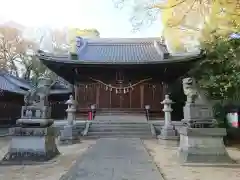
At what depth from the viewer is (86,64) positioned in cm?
2127

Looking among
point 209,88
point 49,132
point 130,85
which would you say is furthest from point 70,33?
point 49,132

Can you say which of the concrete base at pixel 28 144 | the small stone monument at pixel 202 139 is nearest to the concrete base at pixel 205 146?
the small stone monument at pixel 202 139

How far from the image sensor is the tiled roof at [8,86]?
2375cm

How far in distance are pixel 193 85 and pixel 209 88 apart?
5.78 m

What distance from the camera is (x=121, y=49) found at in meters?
27.1

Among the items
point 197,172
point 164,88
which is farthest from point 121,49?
point 197,172

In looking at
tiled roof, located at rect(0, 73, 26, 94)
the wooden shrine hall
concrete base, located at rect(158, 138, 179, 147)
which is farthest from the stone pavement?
tiled roof, located at rect(0, 73, 26, 94)

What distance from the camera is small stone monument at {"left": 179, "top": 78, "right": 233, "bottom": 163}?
8.69 meters

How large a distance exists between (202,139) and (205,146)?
0.22 m

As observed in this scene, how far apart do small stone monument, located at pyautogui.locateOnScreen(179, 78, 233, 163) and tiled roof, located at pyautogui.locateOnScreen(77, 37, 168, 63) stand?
44.0 feet

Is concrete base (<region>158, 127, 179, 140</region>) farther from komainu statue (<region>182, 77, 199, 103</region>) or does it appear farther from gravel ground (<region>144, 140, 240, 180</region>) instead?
gravel ground (<region>144, 140, 240, 180</region>)

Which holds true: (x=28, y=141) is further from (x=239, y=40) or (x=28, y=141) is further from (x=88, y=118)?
(x=88, y=118)

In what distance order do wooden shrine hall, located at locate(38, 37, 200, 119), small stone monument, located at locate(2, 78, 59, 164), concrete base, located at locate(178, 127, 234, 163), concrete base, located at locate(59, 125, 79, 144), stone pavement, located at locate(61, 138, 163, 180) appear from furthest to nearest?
wooden shrine hall, located at locate(38, 37, 200, 119)
concrete base, located at locate(59, 125, 79, 144)
small stone monument, located at locate(2, 78, 59, 164)
concrete base, located at locate(178, 127, 234, 163)
stone pavement, located at locate(61, 138, 163, 180)

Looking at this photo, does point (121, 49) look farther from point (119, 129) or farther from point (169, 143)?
point (169, 143)
